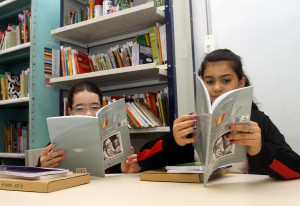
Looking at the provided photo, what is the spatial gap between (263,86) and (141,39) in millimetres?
911

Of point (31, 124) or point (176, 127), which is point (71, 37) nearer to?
point (31, 124)

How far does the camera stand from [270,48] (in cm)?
176

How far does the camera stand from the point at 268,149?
81 cm

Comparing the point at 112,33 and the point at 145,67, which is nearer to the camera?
the point at 145,67

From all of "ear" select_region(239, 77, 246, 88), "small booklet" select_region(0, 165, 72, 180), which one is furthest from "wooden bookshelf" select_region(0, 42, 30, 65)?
"ear" select_region(239, 77, 246, 88)

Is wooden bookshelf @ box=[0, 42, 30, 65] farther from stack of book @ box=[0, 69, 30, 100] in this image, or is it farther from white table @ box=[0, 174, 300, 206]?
white table @ box=[0, 174, 300, 206]

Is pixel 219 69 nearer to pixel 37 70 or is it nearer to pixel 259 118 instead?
pixel 259 118

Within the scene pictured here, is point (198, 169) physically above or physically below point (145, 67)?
below

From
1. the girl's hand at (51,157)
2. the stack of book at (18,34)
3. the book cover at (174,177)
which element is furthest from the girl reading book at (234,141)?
the stack of book at (18,34)

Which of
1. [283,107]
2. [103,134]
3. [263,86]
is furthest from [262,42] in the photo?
[103,134]

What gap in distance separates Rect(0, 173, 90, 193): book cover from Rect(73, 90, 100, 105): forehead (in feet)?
2.00

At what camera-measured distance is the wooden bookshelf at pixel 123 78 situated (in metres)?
1.75

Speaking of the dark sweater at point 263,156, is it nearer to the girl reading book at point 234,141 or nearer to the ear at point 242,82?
the girl reading book at point 234,141

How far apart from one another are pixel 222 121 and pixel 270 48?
4.24 ft
